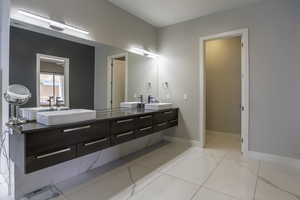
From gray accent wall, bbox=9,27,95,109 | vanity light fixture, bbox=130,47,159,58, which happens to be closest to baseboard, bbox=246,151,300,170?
vanity light fixture, bbox=130,47,159,58

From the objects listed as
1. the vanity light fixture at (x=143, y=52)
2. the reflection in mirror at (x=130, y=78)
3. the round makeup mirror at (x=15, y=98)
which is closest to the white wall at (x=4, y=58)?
the round makeup mirror at (x=15, y=98)

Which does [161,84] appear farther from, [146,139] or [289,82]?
[289,82]

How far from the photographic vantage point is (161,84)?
3.92 meters

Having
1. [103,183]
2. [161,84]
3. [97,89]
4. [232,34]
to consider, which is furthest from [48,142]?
[232,34]

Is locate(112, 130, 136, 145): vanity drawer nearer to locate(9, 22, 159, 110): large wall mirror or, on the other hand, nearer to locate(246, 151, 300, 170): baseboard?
locate(9, 22, 159, 110): large wall mirror

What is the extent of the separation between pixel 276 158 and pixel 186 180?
170 centimetres

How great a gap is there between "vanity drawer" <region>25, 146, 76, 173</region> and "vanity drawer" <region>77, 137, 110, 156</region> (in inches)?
3.2

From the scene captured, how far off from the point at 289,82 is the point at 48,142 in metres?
3.42

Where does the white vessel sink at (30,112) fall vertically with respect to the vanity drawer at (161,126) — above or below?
above

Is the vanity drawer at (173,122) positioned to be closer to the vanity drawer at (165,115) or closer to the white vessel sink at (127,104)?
the vanity drawer at (165,115)

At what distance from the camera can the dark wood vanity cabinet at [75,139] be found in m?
1.45

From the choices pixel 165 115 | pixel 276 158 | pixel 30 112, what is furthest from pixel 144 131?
pixel 276 158

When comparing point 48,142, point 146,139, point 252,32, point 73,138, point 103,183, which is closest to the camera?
point 48,142

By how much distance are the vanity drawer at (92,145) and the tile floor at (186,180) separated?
48 centimetres
